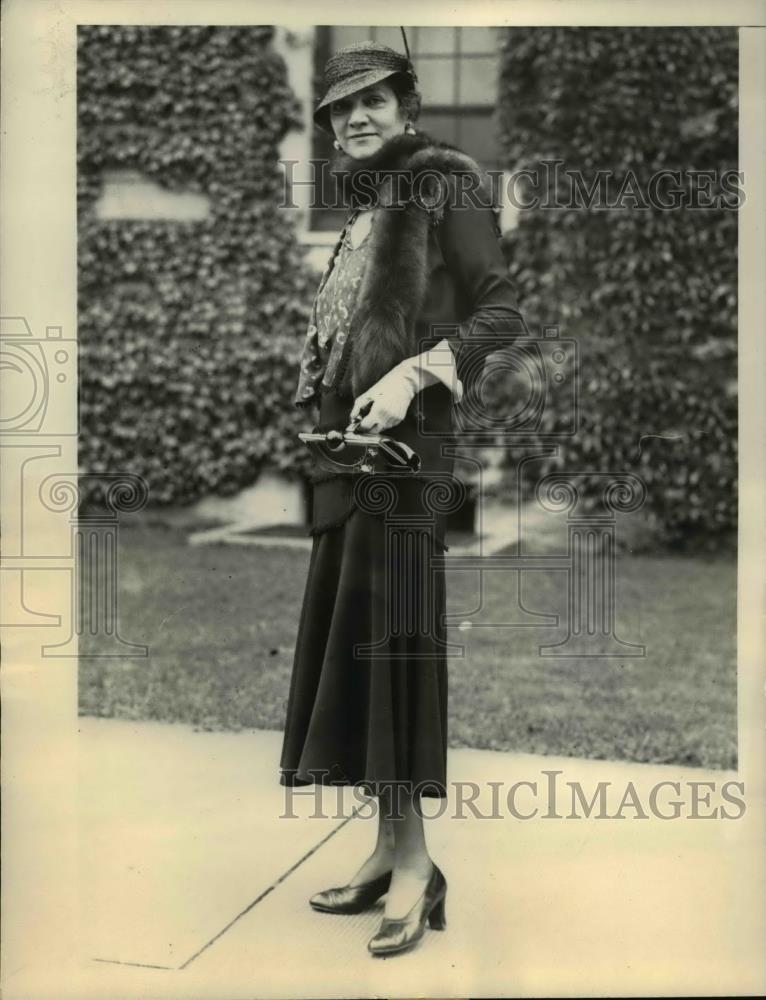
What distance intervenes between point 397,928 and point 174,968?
0.55 meters

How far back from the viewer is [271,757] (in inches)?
154

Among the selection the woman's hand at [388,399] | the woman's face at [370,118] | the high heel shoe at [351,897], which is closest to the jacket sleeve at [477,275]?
the woman's hand at [388,399]

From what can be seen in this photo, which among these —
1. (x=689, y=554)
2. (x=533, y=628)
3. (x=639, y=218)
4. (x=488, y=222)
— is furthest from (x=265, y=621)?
(x=488, y=222)

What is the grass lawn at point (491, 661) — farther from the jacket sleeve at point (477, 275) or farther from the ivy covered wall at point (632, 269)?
the jacket sleeve at point (477, 275)

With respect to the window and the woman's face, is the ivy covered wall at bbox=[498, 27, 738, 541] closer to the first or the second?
the window

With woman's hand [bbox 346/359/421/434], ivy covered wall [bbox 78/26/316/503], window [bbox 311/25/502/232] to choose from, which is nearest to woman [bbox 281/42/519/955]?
woman's hand [bbox 346/359/421/434]

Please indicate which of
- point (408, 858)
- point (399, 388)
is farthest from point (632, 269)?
point (408, 858)

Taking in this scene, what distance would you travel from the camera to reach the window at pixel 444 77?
2885mm

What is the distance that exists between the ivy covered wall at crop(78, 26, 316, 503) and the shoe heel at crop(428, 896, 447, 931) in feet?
8.47

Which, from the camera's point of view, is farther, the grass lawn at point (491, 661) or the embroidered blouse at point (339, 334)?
the grass lawn at point (491, 661)

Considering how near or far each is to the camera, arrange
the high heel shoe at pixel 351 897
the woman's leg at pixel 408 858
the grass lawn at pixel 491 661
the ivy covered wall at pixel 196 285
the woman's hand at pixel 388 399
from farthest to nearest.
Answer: the ivy covered wall at pixel 196 285 < the grass lawn at pixel 491 661 < the high heel shoe at pixel 351 897 < the woman's leg at pixel 408 858 < the woman's hand at pixel 388 399

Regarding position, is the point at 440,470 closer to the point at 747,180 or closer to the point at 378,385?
the point at 378,385

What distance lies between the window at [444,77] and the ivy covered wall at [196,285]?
2.27ft

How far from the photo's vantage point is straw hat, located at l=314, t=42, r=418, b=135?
272 centimetres
